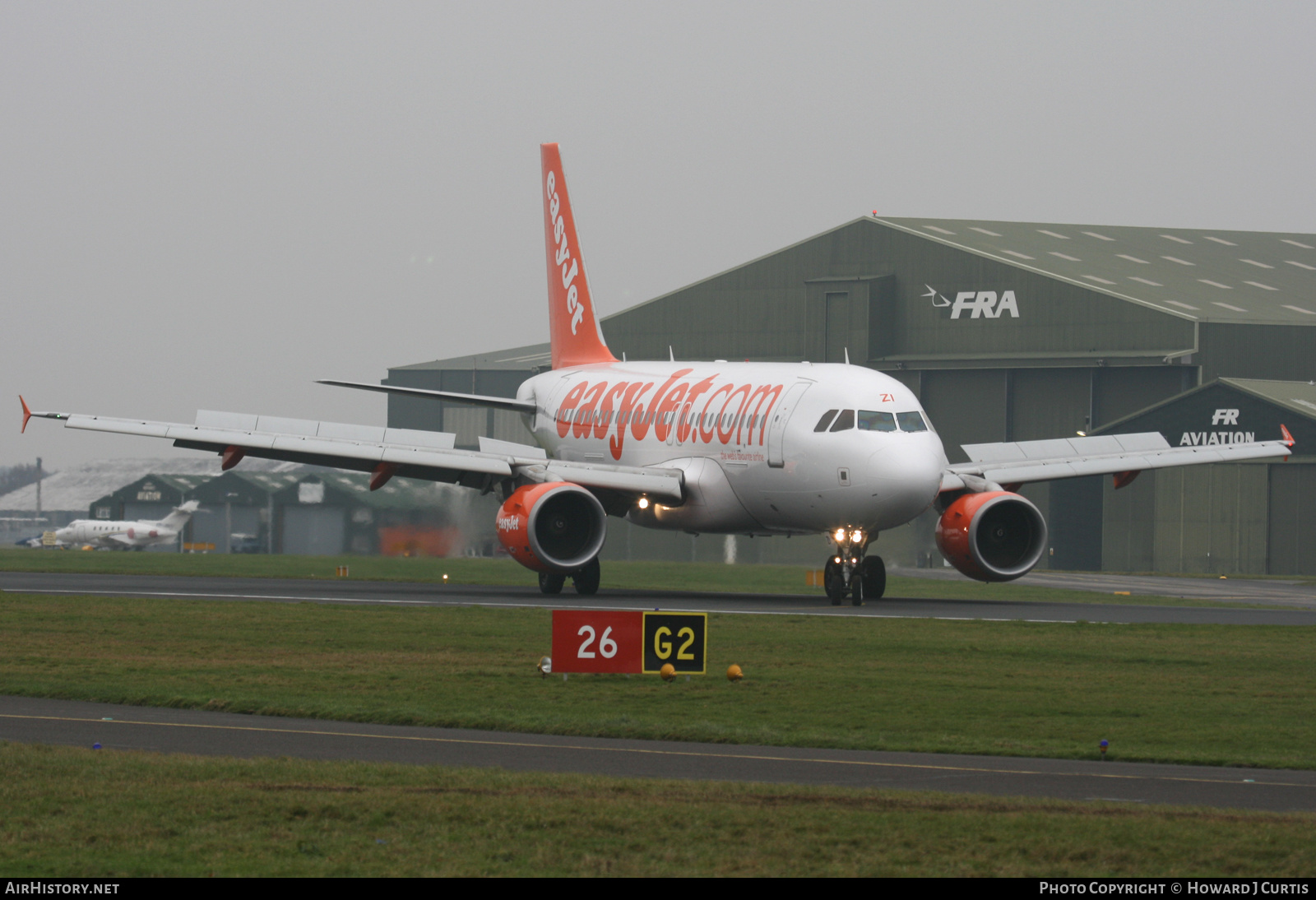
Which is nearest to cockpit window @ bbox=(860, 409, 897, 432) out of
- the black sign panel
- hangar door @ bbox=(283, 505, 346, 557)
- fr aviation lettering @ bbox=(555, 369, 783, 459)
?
fr aviation lettering @ bbox=(555, 369, 783, 459)

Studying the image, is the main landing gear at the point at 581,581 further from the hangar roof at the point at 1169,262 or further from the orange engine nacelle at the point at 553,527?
the hangar roof at the point at 1169,262

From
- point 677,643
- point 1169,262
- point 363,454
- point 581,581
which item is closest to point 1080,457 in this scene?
point 581,581

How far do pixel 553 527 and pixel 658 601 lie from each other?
3104 millimetres

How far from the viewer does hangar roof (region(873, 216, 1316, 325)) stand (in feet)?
249

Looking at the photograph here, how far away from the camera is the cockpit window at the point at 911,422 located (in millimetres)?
34844

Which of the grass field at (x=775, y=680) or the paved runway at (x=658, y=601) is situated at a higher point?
the paved runway at (x=658, y=601)

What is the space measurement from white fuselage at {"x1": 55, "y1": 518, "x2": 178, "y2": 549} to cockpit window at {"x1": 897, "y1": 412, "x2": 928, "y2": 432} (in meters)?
63.9

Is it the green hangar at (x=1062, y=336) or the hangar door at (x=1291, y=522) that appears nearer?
the hangar door at (x=1291, y=522)

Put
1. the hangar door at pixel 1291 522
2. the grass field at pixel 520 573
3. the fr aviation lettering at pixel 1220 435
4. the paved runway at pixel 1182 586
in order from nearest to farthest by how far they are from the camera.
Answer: the grass field at pixel 520 573, the paved runway at pixel 1182 586, the hangar door at pixel 1291 522, the fr aviation lettering at pixel 1220 435

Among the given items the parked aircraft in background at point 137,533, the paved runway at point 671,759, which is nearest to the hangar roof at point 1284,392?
the parked aircraft in background at point 137,533

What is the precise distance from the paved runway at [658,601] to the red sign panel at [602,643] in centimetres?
890

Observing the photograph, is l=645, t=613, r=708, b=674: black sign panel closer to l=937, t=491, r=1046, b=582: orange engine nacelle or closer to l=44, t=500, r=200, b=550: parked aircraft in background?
l=937, t=491, r=1046, b=582: orange engine nacelle
